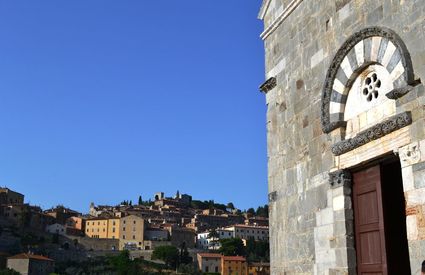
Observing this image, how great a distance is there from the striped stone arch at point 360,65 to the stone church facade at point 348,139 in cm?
1

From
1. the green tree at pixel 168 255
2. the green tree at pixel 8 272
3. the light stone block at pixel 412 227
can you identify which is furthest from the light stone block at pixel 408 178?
the green tree at pixel 168 255

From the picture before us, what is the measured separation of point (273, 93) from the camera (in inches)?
366

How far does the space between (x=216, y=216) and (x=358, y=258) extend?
138 m

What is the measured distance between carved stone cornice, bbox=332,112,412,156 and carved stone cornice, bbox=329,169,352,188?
24 cm

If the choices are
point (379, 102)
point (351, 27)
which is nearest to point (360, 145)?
point (379, 102)

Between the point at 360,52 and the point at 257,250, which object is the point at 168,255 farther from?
the point at 360,52

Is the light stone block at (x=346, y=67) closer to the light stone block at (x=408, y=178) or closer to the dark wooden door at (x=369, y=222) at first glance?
the dark wooden door at (x=369, y=222)

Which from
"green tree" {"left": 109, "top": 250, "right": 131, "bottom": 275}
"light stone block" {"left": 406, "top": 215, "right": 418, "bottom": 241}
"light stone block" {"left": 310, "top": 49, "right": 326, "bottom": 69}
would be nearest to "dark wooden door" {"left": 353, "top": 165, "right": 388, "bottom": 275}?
"light stone block" {"left": 406, "top": 215, "right": 418, "bottom": 241}

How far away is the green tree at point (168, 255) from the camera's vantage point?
10856cm

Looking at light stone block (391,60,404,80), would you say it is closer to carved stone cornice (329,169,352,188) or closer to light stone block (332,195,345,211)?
carved stone cornice (329,169,352,188)

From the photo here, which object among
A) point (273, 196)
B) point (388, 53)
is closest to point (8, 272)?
point (273, 196)

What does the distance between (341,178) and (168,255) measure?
4099 inches

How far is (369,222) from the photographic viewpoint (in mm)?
6879

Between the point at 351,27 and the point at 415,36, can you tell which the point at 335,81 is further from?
the point at 415,36
